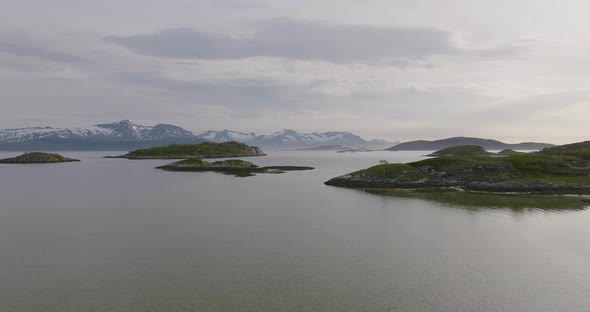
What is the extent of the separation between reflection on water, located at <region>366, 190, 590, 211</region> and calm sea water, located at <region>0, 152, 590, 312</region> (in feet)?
7.93

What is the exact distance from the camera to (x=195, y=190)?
7744 cm

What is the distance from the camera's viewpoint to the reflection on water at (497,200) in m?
55.0

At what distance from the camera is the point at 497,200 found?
6122cm

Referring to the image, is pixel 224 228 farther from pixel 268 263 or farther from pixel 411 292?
pixel 411 292

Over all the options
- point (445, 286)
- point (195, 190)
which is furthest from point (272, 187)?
point (445, 286)

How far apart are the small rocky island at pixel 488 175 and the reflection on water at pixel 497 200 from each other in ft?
19.9

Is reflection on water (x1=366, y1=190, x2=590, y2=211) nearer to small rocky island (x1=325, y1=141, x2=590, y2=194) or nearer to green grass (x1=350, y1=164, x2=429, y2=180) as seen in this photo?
small rocky island (x1=325, y1=141, x2=590, y2=194)

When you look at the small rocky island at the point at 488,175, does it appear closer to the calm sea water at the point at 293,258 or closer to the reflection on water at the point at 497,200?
the reflection on water at the point at 497,200

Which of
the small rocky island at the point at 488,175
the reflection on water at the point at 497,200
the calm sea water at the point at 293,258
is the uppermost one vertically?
the small rocky island at the point at 488,175

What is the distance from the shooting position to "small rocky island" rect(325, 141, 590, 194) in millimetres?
72188

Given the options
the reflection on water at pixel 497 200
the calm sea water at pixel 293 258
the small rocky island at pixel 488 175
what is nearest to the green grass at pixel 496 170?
the small rocky island at pixel 488 175

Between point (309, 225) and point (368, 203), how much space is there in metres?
19.8

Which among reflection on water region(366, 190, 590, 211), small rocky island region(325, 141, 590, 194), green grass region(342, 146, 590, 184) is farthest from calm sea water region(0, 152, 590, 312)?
green grass region(342, 146, 590, 184)

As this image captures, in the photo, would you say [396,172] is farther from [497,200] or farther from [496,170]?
[497,200]
